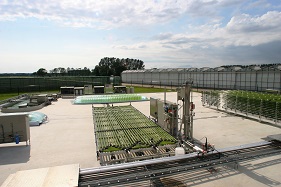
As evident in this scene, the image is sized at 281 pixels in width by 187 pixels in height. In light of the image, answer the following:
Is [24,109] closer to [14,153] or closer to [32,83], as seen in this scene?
[14,153]

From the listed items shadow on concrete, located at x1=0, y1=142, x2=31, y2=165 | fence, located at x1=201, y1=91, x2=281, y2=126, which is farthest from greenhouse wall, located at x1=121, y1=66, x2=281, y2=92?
shadow on concrete, located at x1=0, y1=142, x2=31, y2=165

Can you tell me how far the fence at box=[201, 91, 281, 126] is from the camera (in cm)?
1344

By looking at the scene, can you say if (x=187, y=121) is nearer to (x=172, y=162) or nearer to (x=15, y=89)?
(x=172, y=162)

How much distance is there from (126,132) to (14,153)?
540cm

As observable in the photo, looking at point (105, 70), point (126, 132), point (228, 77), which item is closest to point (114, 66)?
point (105, 70)

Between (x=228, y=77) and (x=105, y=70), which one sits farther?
(x=105, y=70)

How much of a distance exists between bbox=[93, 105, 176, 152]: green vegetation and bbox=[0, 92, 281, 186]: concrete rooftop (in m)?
0.65

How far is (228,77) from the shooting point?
33.5 m

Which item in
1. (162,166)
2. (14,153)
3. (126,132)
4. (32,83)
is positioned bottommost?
(14,153)

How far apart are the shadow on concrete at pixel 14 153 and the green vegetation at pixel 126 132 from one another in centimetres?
321

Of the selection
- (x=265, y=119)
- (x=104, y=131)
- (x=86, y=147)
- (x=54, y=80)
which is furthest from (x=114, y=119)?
(x=54, y=80)

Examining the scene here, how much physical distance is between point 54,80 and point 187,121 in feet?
121

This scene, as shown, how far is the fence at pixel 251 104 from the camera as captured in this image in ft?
44.1

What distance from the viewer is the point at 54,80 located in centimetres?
4047
